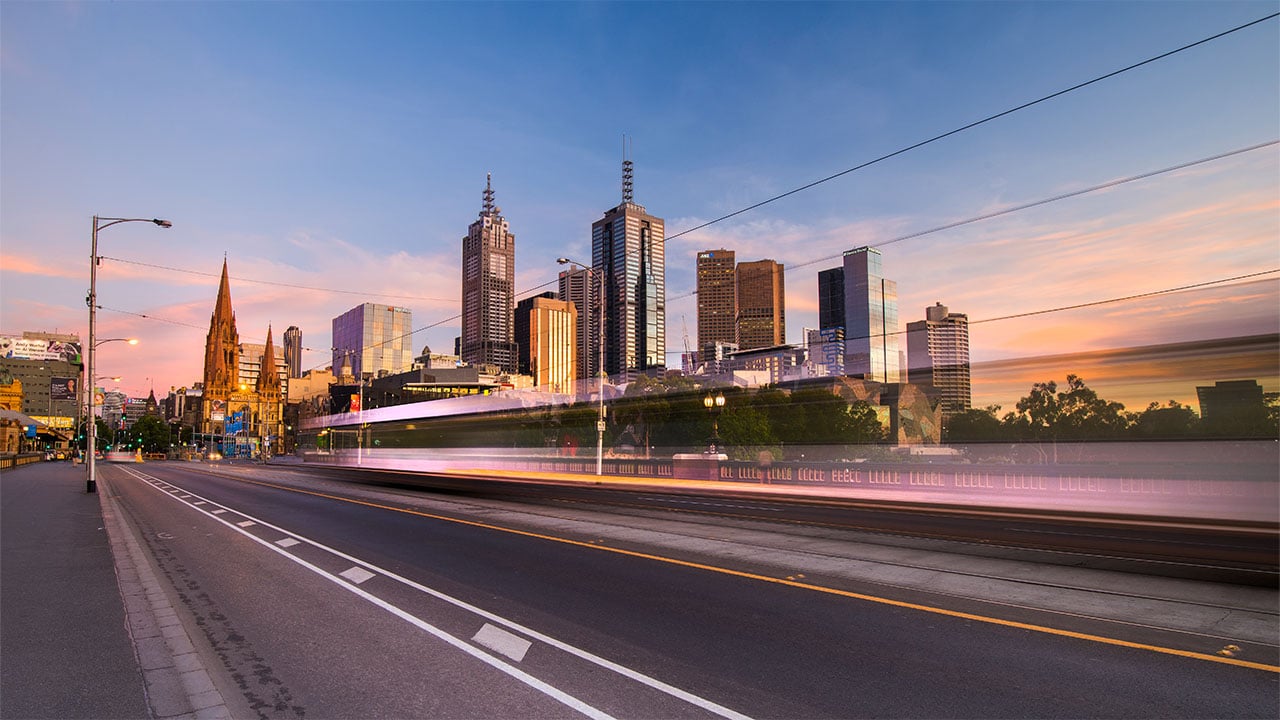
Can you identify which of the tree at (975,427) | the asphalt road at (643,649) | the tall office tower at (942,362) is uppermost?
the tall office tower at (942,362)

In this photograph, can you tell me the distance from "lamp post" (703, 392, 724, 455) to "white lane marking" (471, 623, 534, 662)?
4270 cm

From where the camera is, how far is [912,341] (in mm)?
30406

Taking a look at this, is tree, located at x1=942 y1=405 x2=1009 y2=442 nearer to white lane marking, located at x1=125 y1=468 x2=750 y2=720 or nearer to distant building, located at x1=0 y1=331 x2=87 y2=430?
white lane marking, located at x1=125 y1=468 x2=750 y2=720

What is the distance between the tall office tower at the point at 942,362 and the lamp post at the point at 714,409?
20.3 meters

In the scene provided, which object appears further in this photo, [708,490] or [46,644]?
[708,490]

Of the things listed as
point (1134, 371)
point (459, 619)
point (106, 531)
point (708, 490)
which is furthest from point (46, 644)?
point (708, 490)

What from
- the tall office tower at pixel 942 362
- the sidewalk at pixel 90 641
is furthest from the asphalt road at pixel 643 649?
the tall office tower at pixel 942 362

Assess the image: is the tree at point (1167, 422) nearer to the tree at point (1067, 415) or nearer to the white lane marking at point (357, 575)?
the tree at point (1067, 415)

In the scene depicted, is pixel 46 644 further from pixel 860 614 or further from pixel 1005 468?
pixel 1005 468

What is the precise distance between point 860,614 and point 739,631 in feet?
5.54

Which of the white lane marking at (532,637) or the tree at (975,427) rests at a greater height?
the tree at (975,427)

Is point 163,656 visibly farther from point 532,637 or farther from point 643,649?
point 643,649

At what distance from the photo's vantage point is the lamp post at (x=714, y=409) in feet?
164

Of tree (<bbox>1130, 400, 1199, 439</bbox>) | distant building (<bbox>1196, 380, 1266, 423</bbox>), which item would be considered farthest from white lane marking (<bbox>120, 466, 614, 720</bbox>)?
tree (<bbox>1130, 400, 1199, 439</bbox>)
